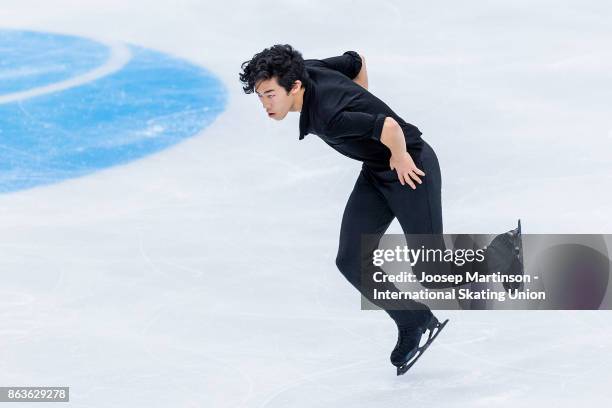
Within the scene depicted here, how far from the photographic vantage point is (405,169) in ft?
13.4

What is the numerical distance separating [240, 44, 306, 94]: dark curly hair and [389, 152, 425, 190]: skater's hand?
1.55ft

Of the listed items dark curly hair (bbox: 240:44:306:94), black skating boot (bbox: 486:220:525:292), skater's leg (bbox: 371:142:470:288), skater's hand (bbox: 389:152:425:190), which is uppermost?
dark curly hair (bbox: 240:44:306:94)

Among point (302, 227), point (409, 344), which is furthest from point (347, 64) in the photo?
point (302, 227)

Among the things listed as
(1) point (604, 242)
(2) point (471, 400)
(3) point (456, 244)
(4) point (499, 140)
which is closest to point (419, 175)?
(2) point (471, 400)

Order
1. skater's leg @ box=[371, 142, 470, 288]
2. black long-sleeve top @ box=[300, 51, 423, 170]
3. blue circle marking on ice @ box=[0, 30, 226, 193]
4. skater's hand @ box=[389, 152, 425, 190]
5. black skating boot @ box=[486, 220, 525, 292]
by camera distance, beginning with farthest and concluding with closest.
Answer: blue circle marking on ice @ box=[0, 30, 226, 193] → black skating boot @ box=[486, 220, 525, 292] → skater's leg @ box=[371, 142, 470, 288] → skater's hand @ box=[389, 152, 425, 190] → black long-sleeve top @ box=[300, 51, 423, 170]

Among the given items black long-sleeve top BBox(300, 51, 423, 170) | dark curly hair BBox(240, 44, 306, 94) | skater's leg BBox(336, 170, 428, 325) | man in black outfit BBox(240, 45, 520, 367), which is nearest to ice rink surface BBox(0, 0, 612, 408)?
skater's leg BBox(336, 170, 428, 325)

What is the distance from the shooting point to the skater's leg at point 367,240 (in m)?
4.30

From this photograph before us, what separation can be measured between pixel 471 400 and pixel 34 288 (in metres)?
2.23

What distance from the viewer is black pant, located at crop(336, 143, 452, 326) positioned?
Answer: 4.19 metres

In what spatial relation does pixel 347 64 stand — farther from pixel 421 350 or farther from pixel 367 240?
pixel 421 350

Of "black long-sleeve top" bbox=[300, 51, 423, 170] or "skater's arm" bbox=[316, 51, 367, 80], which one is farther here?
"skater's arm" bbox=[316, 51, 367, 80]

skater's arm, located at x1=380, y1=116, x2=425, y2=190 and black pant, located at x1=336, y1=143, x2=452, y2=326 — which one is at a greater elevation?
skater's arm, located at x1=380, y1=116, x2=425, y2=190

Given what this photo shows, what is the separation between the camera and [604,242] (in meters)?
5.38

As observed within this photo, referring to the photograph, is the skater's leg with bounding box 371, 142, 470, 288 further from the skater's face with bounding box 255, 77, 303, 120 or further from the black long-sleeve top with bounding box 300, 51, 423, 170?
the skater's face with bounding box 255, 77, 303, 120
